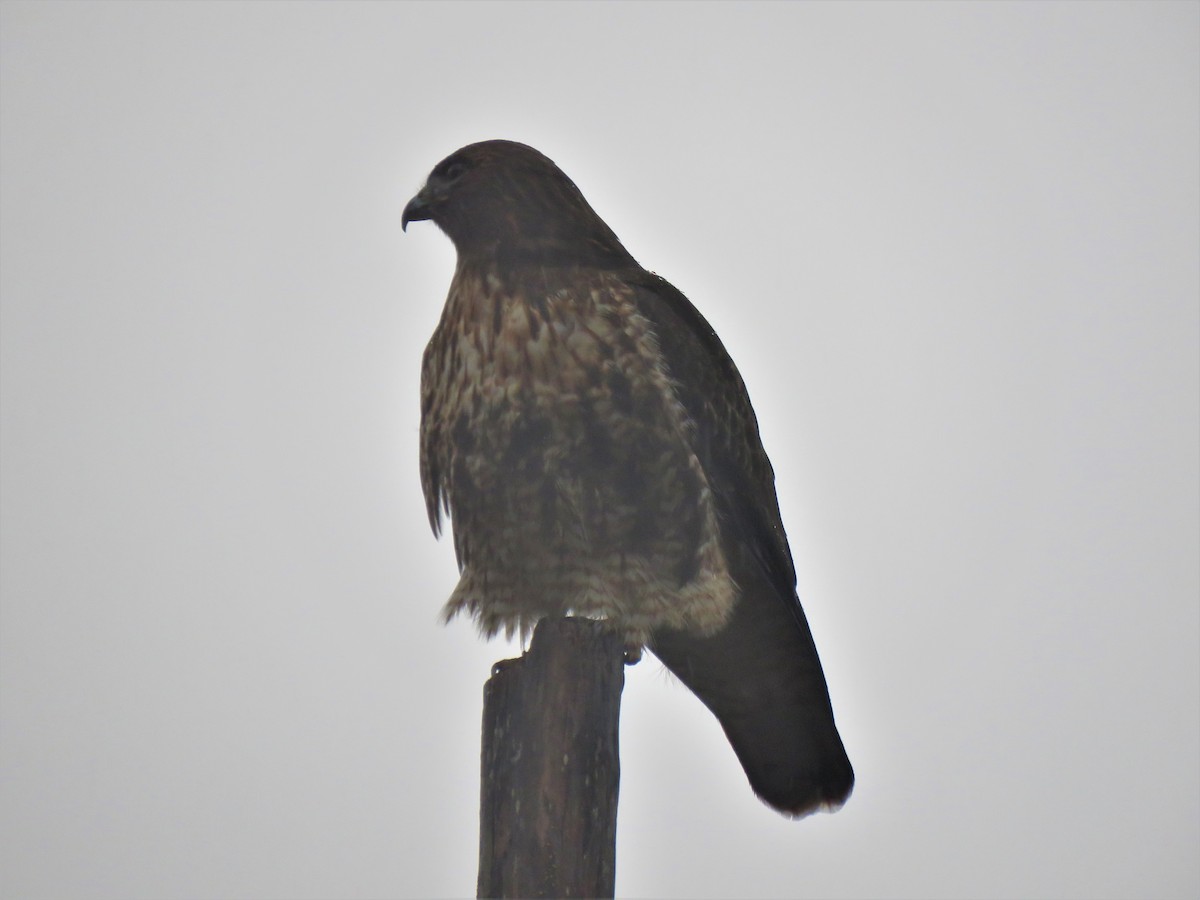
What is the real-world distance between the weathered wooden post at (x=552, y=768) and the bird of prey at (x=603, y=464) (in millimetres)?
548

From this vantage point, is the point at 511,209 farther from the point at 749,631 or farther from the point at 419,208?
the point at 749,631

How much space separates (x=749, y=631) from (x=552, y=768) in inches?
58.7

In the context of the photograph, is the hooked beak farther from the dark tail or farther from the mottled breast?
the dark tail

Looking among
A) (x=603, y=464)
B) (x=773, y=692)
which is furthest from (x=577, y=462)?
(x=773, y=692)

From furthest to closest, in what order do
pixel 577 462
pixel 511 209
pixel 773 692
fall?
pixel 773 692
pixel 511 209
pixel 577 462

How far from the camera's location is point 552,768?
3203 mm

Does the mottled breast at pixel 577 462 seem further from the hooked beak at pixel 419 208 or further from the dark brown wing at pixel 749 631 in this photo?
the hooked beak at pixel 419 208

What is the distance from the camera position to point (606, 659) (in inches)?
137

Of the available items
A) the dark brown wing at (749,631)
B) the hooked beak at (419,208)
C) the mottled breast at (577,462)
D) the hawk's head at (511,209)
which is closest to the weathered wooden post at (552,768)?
the mottled breast at (577,462)

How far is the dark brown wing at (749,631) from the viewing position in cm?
425

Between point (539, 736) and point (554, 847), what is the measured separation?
30cm

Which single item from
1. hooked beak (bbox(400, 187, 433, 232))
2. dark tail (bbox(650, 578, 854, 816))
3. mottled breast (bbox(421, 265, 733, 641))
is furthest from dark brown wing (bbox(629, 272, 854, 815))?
hooked beak (bbox(400, 187, 433, 232))

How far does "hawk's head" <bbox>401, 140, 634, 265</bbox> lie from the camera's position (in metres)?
4.37

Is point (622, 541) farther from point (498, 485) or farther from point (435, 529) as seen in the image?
point (435, 529)
